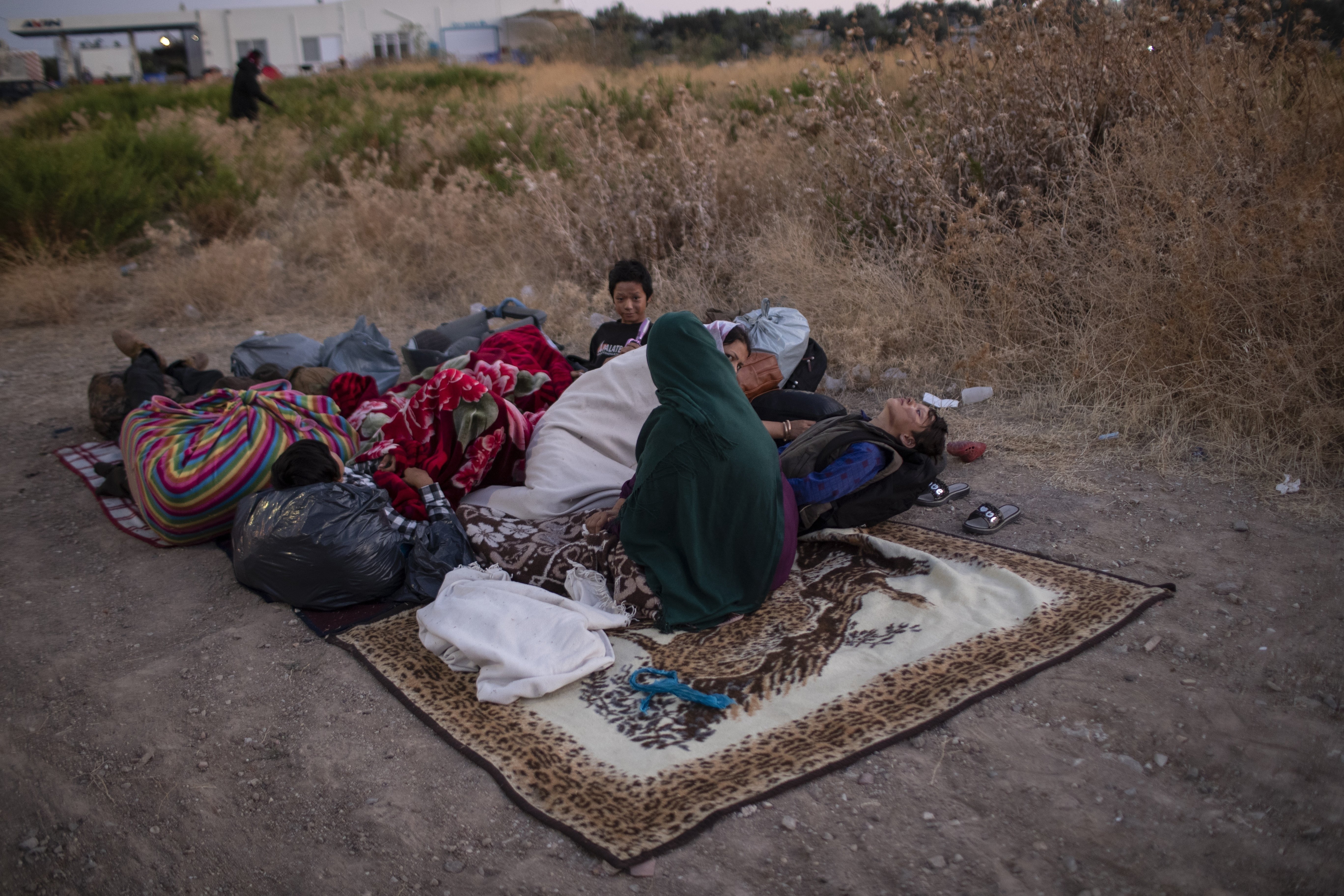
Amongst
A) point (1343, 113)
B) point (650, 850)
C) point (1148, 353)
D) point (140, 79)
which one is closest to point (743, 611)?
point (650, 850)

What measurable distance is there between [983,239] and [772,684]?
3334mm

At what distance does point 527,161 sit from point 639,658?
26.2 feet

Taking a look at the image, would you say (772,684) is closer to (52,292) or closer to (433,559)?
(433,559)

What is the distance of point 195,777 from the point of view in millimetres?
2311

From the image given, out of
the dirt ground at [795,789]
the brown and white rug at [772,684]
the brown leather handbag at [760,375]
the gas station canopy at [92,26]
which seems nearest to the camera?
the dirt ground at [795,789]

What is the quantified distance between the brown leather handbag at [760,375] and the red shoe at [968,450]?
888 mm

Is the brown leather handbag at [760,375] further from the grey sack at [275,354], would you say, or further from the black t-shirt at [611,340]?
the grey sack at [275,354]

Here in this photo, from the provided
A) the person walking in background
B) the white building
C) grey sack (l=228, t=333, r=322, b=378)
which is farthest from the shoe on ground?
the white building

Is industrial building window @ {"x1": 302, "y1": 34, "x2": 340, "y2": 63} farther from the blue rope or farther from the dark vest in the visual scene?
the blue rope

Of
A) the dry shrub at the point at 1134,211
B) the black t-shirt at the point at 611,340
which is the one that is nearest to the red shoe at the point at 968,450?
the dry shrub at the point at 1134,211

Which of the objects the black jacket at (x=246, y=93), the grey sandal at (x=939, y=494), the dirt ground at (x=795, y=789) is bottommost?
Answer: the dirt ground at (x=795, y=789)

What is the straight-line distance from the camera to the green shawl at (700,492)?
8.90ft

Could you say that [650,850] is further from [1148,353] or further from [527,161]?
[527,161]

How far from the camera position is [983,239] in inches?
190
